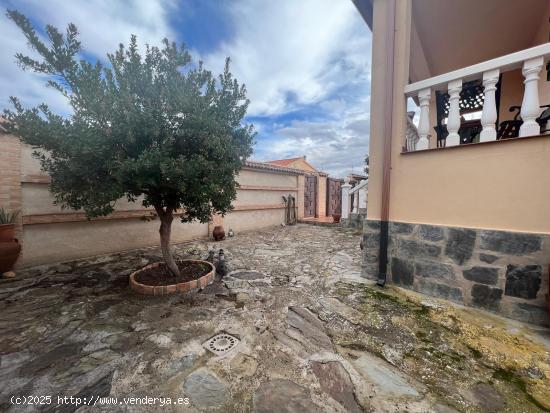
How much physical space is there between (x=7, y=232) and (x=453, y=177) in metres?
6.71

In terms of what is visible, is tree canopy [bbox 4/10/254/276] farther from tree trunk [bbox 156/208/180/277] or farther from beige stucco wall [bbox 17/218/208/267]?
beige stucco wall [bbox 17/218/208/267]

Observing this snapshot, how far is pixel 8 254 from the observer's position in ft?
11.9

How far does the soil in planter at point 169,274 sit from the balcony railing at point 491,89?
379 cm

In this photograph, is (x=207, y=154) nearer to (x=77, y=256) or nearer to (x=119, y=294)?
(x=119, y=294)

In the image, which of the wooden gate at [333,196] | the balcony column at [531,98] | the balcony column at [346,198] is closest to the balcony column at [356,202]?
the balcony column at [346,198]

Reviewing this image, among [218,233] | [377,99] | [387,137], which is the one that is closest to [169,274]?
[218,233]

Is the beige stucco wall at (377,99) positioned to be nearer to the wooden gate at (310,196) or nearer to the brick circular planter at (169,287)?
the brick circular planter at (169,287)

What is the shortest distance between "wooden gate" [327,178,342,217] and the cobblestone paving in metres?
10.9

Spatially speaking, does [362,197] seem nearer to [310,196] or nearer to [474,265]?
[310,196]

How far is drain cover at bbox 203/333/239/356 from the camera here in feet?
6.40

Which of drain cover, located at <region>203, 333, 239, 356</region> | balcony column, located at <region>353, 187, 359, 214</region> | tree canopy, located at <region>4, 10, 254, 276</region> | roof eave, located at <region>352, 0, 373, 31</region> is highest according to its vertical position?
roof eave, located at <region>352, 0, 373, 31</region>

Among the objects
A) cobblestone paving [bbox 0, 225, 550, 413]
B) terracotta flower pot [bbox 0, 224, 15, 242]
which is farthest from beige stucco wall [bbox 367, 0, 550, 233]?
terracotta flower pot [bbox 0, 224, 15, 242]

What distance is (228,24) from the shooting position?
5539mm

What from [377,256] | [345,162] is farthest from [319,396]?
[345,162]
